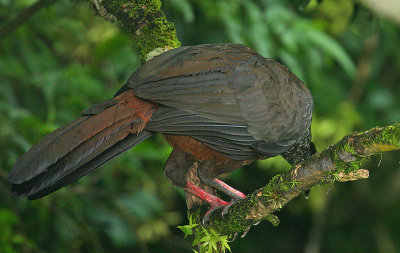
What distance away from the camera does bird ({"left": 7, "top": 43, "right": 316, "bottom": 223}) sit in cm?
249

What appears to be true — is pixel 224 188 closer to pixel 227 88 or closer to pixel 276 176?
pixel 227 88

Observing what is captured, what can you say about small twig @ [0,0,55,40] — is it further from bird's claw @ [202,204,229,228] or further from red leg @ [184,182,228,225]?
bird's claw @ [202,204,229,228]

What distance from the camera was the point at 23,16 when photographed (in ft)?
9.84

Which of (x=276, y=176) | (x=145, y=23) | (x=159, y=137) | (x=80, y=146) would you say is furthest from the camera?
(x=159, y=137)

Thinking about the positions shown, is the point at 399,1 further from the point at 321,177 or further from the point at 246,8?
the point at 321,177

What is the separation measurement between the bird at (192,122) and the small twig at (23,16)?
671 mm

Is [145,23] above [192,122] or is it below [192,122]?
above

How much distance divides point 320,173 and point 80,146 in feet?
3.62

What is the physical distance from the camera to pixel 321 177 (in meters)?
2.09

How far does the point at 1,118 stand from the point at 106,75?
3.35 feet

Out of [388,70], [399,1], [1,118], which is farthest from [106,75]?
[388,70]

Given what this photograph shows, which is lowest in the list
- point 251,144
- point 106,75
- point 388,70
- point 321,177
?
point 388,70

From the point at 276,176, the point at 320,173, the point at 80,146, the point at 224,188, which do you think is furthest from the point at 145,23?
the point at 320,173

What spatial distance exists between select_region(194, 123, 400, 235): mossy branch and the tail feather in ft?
2.05
